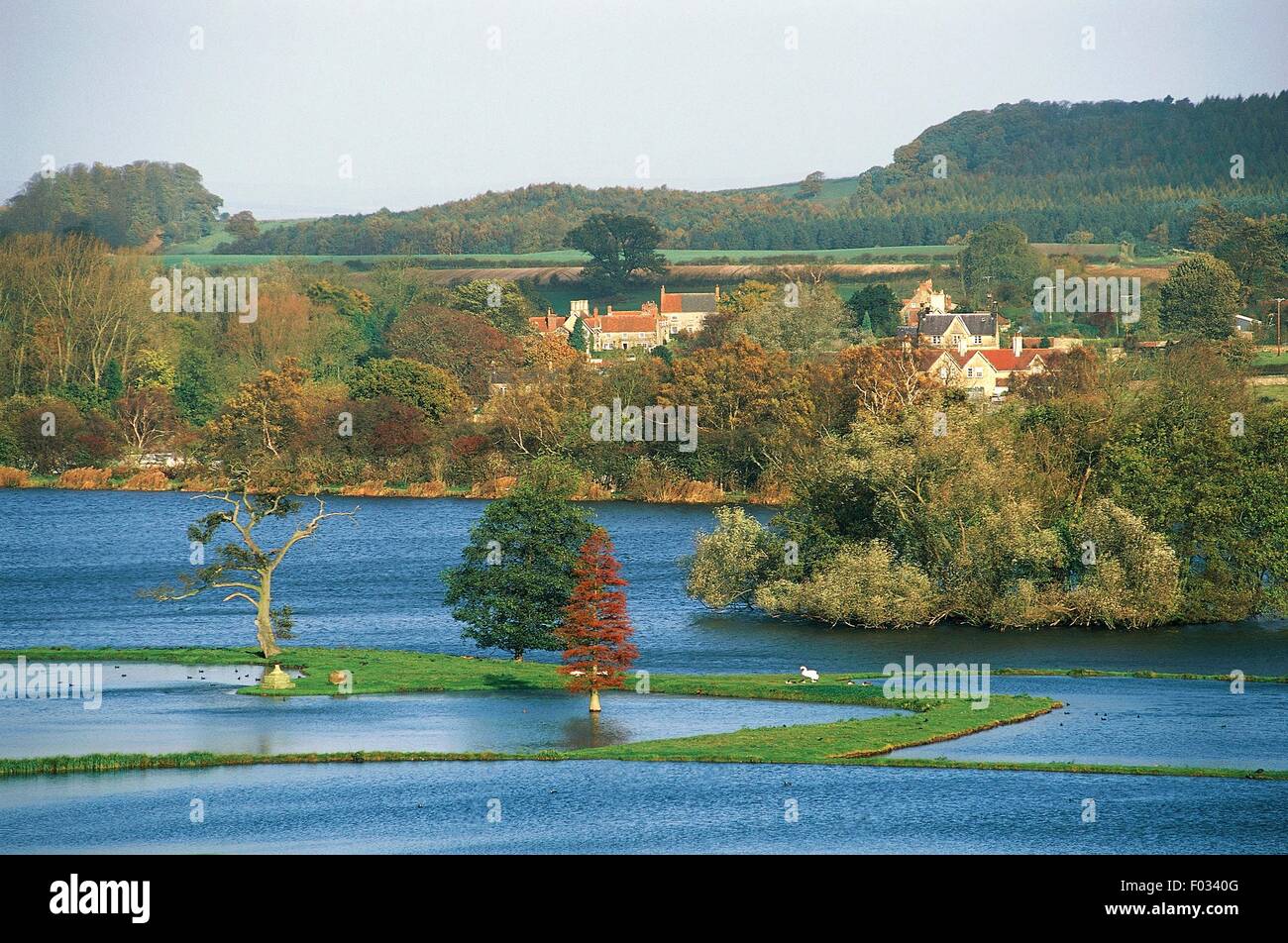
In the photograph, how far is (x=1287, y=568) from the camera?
58.2 m

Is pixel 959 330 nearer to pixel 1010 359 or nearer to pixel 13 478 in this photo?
pixel 1010 359

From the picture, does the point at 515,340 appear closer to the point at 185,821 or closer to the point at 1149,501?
the point at 1149,501

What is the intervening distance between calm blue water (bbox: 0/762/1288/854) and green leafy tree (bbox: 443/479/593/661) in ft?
44.4

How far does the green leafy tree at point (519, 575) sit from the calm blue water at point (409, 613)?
11.4 ft

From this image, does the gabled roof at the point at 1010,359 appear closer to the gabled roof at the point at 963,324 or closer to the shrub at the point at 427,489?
the gabled roof at the point at 963,324

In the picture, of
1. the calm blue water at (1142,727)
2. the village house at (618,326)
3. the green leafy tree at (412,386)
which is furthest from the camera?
the village house at (618,326)

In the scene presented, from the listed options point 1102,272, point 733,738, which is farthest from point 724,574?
point 1102,272

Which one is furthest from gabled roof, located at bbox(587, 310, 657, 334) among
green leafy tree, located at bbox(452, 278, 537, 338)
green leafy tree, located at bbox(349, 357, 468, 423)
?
green leafy tree, located at bbox(349, 357, 468, 423)

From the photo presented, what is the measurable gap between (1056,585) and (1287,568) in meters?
7.85

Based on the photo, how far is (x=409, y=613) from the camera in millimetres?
62875

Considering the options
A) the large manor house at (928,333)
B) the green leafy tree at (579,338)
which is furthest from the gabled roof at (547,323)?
the green leafy tree at (579,338)

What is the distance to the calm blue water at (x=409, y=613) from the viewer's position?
52.9m

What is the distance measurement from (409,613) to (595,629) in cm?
2056

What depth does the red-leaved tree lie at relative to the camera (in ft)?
144
